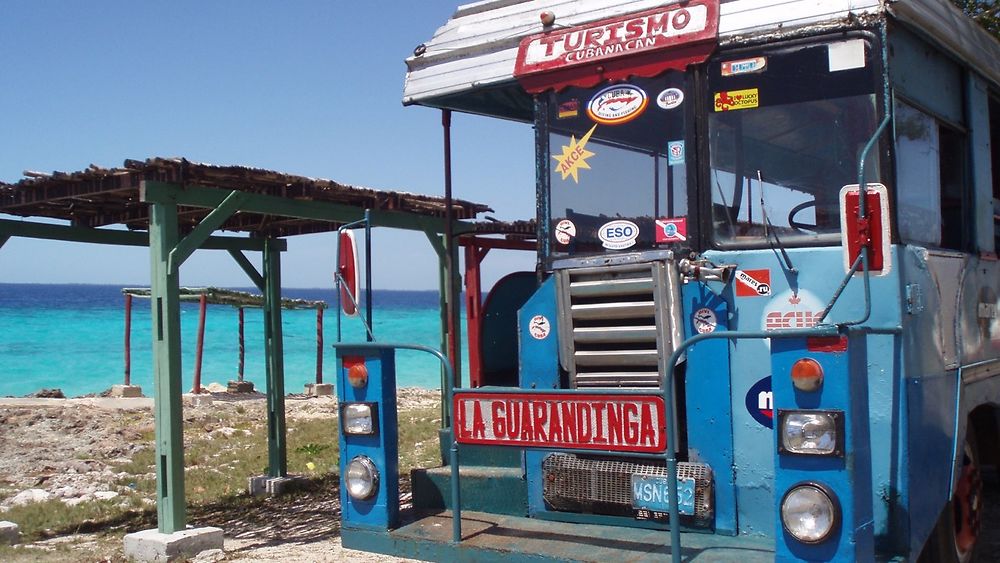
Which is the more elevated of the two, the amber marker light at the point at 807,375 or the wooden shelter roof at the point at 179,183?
the wooden shelter roof at the point at 179,183

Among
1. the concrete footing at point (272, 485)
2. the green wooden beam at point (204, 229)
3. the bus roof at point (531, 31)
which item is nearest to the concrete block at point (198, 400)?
the concrete footing at point (272, 485)

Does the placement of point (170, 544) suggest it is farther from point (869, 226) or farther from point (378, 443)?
point (869, 226)

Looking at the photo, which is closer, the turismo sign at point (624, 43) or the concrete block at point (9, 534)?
the turismo sign at point (624, 43)

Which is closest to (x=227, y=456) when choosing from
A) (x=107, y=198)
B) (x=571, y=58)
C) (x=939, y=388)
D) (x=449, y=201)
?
(x=107, y=198)

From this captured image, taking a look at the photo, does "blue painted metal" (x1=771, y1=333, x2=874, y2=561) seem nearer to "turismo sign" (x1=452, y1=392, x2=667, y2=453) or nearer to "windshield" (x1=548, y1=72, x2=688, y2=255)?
"turismo sign" (x1=452, y1=392, x2=667, y2=453)

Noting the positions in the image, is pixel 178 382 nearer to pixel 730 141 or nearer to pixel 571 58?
pixel 571 58

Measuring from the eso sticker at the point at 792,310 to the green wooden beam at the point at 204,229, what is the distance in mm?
4811

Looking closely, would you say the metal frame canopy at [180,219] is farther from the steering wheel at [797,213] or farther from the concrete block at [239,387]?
the concrete block at [239,387]

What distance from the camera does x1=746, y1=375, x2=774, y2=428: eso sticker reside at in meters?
4.41

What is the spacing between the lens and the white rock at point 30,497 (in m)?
9.95

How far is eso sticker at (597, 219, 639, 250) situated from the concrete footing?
246 inches

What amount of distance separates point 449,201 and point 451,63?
0.81 m

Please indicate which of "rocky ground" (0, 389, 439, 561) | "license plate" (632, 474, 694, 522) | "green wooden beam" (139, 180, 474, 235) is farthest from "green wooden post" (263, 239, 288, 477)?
"license plate" (632, 474, 694, 522)

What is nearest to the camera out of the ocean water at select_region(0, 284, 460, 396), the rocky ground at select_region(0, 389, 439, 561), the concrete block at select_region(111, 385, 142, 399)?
the rocky ground at select_region(0, 389, 439, 561)
